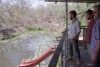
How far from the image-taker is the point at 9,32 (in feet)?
112

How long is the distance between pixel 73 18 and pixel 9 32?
29081mm

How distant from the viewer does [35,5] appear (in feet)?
153

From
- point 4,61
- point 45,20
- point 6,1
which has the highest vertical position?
point 6,1

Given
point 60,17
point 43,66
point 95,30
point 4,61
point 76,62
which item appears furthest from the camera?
point 60,17

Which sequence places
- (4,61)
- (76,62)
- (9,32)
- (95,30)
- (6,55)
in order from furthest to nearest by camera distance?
(9,32)
(6,55)
(4,61)
(76,62)
(95,30)

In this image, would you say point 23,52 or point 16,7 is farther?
point 16,7

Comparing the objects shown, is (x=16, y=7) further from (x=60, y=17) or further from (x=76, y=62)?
(x=76, y=62)

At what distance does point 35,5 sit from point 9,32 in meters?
13.7

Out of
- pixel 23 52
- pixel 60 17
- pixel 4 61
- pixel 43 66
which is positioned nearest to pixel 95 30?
pixel 43 66

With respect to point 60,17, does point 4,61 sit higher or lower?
lower

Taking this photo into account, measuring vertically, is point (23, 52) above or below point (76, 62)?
below

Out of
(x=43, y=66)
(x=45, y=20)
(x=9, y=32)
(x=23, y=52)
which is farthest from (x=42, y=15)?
(x=43, y=66)

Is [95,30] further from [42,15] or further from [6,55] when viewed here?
[42,15]

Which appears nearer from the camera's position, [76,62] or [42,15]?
[76,62]
